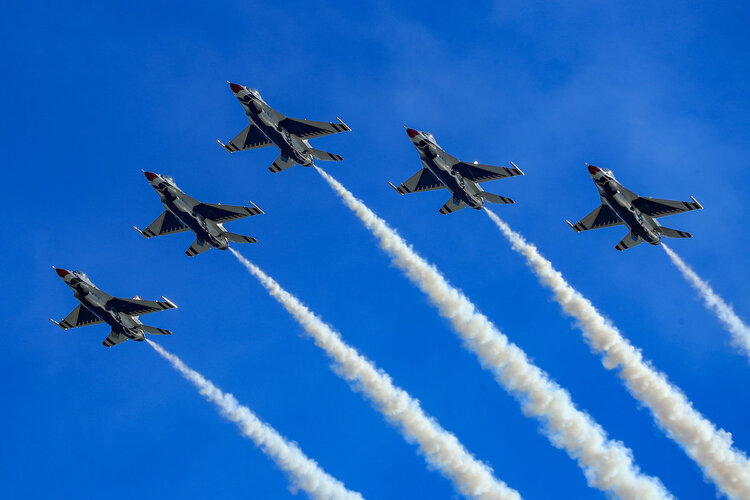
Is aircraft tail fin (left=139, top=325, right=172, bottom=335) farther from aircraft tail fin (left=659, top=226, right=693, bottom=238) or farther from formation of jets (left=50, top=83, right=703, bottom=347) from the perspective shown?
aircraft tail fin (left=659, top=226, right=693, bottom=238)

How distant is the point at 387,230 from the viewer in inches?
3701

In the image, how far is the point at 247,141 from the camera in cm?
9906

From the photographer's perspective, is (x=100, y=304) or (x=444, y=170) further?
(x=444, y=170)

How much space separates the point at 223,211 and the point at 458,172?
26808 mm

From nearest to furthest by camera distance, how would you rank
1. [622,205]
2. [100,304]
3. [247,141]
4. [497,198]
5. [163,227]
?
[622,205]
[100,304]
[497,198]
[163,227]
[247,141]

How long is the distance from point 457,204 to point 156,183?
33838 mm

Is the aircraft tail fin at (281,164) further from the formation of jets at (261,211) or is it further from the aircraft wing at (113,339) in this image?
the aircraft wing at (113,339)

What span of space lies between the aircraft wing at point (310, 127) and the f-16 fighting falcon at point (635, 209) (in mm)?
28936

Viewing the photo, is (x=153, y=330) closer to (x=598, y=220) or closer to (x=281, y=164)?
(x=281, y=164)

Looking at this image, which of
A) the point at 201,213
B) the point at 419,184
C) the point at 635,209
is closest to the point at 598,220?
the point at 635,209

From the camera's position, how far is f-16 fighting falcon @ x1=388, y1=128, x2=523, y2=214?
287 ft

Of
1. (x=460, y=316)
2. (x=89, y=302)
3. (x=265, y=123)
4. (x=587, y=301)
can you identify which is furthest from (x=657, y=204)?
(x=89, y=302)

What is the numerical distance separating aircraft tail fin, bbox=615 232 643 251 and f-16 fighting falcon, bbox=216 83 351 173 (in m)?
33.4

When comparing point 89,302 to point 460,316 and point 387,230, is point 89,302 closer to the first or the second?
point 387,230
